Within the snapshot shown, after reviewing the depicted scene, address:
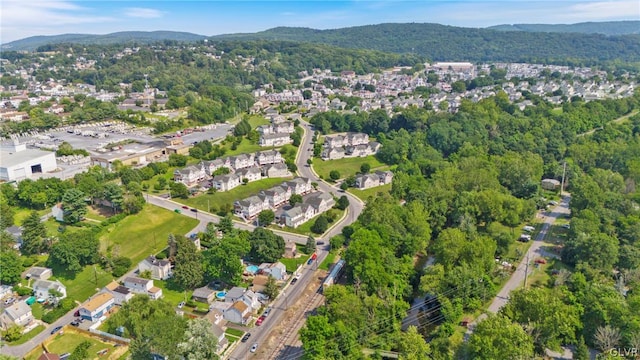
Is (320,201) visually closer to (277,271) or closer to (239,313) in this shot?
(277,271)

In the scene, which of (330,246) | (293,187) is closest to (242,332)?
(330,246)

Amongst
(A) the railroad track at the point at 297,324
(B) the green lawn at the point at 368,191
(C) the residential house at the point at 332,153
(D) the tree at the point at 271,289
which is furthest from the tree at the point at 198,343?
(C) the residential house at the point at 332,153

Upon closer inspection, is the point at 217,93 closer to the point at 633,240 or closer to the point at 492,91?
the point at 492,91

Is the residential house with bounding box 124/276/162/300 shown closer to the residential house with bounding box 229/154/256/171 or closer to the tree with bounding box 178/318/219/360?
the tree with bounding box 178/318/219/360

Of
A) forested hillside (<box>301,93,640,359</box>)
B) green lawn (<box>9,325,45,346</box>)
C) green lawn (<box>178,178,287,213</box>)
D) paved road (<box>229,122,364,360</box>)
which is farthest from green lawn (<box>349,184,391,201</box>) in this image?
green lawn (<box>9,325,45,346</box>)

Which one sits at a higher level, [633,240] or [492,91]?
[492,91]

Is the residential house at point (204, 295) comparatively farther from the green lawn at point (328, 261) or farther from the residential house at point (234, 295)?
the green lawn at point (328, 261)
